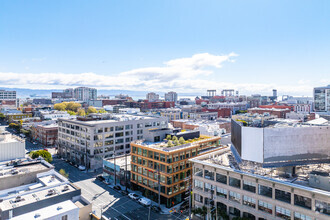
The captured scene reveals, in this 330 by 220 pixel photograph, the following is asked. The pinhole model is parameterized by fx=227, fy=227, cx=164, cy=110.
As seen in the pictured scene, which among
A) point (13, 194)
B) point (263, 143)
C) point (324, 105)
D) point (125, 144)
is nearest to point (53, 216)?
point (13, 194)

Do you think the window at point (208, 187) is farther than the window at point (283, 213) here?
Yes

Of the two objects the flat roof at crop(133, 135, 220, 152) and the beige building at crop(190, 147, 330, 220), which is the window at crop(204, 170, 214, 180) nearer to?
the beige building at crop(190, 147, 330, 220)

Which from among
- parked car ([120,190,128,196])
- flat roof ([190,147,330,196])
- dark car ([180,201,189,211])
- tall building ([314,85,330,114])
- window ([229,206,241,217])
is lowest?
dark car ([180,201,189,211])

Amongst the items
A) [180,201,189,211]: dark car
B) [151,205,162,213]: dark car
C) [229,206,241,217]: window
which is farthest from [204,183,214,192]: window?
[151,205,162,213]: dark car

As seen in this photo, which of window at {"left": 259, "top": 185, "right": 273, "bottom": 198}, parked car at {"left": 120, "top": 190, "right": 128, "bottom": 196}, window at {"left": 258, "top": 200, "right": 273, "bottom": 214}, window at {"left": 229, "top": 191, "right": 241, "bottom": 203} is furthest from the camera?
parked car at {"left": 120, "top": 190, "right": 128, "bottom": 196}

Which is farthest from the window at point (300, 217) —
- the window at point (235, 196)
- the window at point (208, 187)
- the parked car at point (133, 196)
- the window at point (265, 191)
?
the parked car at point (133, 196)

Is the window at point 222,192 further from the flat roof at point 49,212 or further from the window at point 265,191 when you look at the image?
the flat roof at point 49,212

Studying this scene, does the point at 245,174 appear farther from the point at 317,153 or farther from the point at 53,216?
the point at 53,216

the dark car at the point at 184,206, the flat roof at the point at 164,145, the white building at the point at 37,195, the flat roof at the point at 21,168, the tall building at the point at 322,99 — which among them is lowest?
the dark car at the point at 184,206
